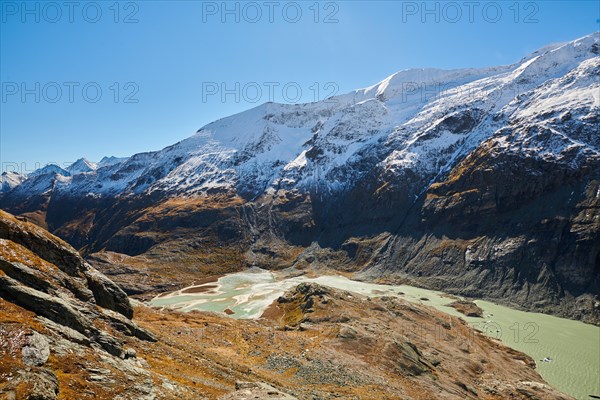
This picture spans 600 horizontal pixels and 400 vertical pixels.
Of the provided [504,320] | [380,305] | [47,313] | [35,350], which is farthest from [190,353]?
[504,320]

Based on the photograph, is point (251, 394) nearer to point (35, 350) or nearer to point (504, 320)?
point (35, 350)

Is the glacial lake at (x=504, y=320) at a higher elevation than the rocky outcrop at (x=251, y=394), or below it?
below

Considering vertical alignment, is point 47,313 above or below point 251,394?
above

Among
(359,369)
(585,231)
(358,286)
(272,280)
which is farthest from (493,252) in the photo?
(359,369)

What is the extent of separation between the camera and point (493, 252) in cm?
14538

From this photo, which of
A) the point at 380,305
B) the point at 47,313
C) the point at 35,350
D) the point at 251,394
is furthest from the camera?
the point at 380,305

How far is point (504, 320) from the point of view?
4279 inches

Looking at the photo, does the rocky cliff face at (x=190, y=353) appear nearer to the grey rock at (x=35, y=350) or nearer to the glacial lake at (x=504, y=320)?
the grey rock at (x=35, y=350)

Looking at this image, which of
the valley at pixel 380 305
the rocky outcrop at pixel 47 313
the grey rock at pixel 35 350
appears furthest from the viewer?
the valley at pixel 380 305

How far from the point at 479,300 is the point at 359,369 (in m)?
98.6

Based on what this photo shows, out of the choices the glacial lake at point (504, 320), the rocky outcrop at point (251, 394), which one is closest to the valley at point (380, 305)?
the rocky outcrop at point (251, 394)

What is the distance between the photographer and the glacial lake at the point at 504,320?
74.6 m

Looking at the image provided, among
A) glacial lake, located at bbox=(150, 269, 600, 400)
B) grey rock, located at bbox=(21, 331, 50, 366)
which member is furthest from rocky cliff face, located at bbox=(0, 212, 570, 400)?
glacial lake, located at bbox=(150, 269, 600, 400)

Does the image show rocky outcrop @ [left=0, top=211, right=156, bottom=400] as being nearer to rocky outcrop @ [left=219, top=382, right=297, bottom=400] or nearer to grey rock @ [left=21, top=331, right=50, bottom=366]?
grey rock @ [left=21, top=331, right=50, bottom=366]
